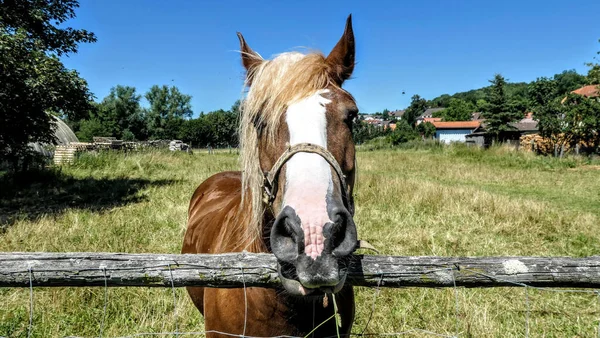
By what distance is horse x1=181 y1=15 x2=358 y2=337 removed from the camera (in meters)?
1.27

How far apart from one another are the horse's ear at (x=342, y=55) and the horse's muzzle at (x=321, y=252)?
96 cm

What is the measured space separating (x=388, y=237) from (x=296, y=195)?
4945 millimetres

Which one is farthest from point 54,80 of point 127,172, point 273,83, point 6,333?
point 273,83

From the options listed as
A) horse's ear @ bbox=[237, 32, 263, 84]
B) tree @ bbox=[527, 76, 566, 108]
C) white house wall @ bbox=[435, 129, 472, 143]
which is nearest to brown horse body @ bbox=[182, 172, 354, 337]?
horse's ear @ bbox=[237, 32, 263, 84]

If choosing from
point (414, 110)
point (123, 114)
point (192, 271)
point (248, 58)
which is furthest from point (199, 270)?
point (414, 110)

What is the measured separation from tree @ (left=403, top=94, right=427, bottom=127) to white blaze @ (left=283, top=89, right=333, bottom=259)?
70.0 meters

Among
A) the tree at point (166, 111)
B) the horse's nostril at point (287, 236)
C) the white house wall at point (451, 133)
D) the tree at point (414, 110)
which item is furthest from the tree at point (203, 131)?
the horse's nostril at point (287, 236)

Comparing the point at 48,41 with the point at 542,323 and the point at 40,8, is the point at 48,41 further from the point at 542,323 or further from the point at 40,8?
the point at 542,323

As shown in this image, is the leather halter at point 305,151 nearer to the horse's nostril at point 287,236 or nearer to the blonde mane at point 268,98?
the blonde mane at point 268,98

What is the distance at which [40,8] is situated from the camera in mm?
11055

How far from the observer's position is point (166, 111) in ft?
230

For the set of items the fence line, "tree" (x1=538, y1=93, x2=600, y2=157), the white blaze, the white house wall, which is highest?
the white house wall

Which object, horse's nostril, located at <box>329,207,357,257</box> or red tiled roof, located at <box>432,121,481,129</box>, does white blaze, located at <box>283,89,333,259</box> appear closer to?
horse's nostril, located at <box>329,207,357,257</box>

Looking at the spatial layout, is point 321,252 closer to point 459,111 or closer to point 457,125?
point 457,125
